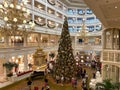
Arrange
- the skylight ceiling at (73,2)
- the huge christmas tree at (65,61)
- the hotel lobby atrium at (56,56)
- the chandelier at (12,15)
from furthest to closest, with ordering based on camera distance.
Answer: the skylight ceiling at (73,2), the huge christmas tree at (65,61), the chandelier at (12,15), the hotel lobby atrium at (56,56)

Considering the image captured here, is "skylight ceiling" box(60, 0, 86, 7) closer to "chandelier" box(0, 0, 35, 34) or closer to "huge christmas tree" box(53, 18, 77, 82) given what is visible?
"huge christmas tree" box(53, 18, 77, 82)

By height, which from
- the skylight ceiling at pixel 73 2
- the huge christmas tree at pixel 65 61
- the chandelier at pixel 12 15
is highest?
the skylight ceiling at pixel 73 2

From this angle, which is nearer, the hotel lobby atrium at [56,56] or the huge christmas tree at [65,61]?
the hotel lobby atrium at [56,56]

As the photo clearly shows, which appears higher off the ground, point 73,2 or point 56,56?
point 73,2

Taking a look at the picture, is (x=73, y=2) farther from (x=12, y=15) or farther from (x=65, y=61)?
(x=12, y=15)

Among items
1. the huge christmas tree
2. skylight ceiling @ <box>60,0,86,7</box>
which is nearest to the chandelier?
the huge christmas tree

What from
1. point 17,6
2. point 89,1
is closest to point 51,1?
point 17,6

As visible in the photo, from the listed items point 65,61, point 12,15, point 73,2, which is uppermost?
point 73,2

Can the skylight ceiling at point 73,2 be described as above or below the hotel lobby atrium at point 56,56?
above

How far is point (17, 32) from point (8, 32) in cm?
113

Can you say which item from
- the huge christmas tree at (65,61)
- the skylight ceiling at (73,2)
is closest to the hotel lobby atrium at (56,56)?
the huge christmas tree at (65,61)

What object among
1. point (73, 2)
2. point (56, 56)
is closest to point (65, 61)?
point (56, 56)

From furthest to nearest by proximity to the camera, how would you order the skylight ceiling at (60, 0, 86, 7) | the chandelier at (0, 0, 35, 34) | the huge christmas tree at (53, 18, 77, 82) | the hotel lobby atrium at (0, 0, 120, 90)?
the skylight ceiling at (60, 0, 86, 7) < the huge christmas tree at (53, 18, 77, 82) < the chandelier at (0, 0, 35, 34) < the hotel lobby atrium at (0, 0, 120, 90)

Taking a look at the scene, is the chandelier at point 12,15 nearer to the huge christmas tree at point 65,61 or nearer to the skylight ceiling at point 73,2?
the huge christmas tree at point 65,61
